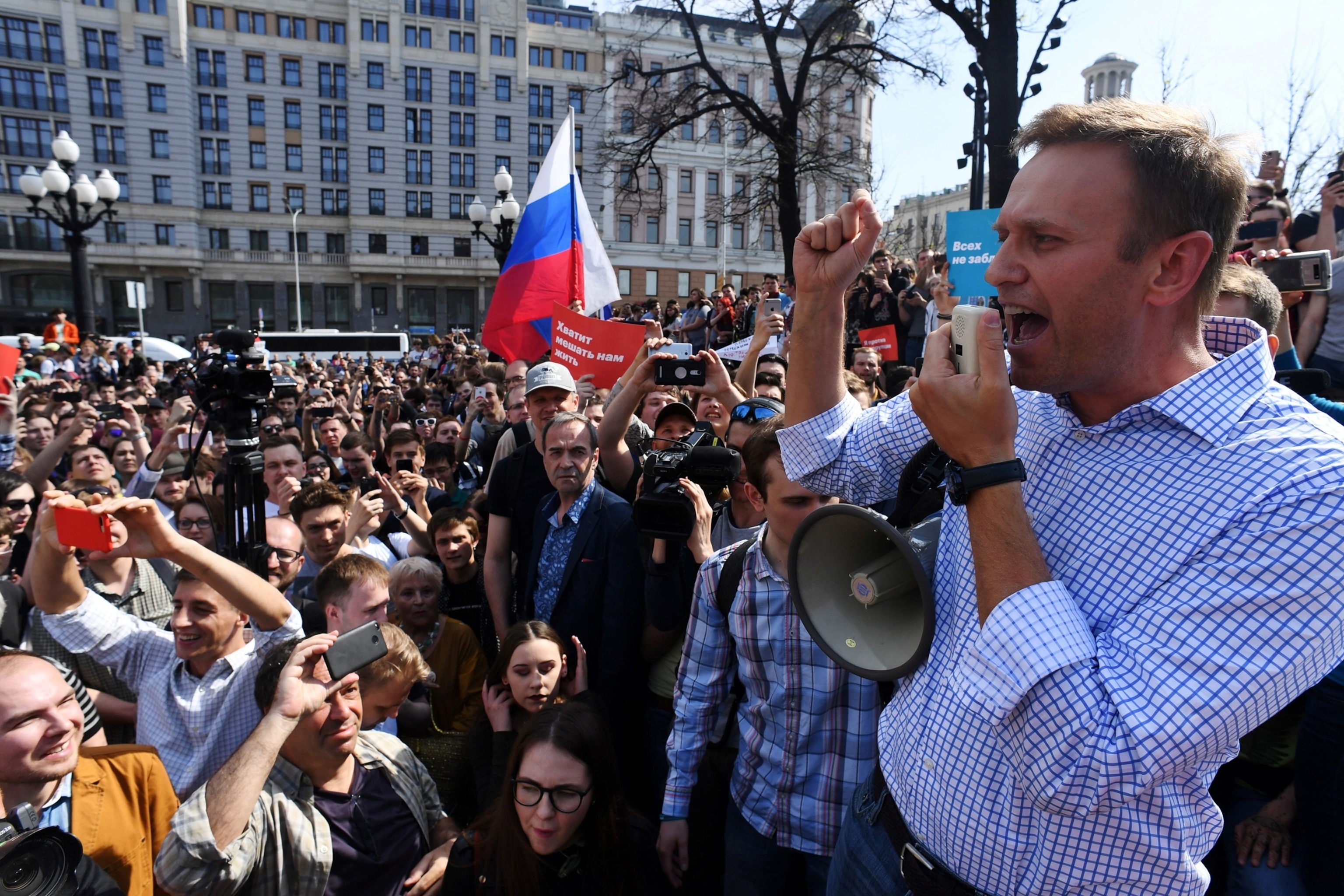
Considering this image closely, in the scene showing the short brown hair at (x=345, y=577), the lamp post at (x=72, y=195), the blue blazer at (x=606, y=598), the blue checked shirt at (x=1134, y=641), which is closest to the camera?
the blue checked shirt at (x=1134, y=641)

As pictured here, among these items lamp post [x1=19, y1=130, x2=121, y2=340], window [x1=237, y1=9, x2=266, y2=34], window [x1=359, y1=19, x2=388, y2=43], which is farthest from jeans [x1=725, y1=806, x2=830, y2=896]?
window [x1=237, y1=9, x2=266, y2=34]

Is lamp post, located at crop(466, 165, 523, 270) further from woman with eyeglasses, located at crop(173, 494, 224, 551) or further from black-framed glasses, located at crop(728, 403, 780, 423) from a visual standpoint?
black-framed glasses, located at crop(728, 403, 780, 423)

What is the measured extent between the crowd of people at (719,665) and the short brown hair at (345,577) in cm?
1

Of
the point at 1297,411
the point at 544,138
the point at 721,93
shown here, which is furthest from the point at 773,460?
the point at 544,138

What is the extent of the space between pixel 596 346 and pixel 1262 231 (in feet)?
13.2

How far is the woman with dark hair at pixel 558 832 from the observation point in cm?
238

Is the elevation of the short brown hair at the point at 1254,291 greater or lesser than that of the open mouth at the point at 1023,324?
greater

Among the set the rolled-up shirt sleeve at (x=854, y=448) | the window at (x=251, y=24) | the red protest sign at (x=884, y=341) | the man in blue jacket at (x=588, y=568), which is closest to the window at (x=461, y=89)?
the window at (x=251, y=24)

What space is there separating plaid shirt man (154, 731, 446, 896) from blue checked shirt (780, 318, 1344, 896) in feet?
5.83

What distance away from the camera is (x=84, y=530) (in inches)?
86.9

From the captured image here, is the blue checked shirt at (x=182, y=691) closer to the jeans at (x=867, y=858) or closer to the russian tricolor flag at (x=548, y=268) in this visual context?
the jeans at (x=867, y=858)

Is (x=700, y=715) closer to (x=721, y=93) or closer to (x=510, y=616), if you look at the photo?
(x=510, y=616)

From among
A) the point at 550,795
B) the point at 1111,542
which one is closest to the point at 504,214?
the point at 550,795

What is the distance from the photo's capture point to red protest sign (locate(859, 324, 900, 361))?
304 inches
